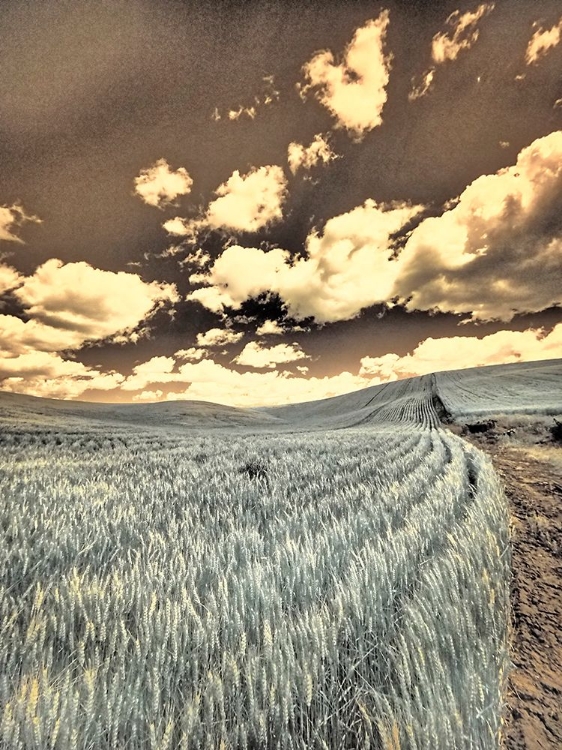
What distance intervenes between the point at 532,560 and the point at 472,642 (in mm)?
2499

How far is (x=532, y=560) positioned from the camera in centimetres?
371

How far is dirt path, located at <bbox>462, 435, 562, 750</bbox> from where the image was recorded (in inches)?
67.0

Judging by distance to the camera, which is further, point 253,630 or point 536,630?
point 536,630

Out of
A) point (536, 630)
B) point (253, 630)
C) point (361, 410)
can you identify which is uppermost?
point (253, 630)

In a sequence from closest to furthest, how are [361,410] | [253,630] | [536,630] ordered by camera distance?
[253,630] < [536,630] < [361,410]

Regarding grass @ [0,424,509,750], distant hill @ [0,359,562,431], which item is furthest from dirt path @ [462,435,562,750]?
distant hill @ [0,359,562,431]

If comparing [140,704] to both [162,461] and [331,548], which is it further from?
[162,461]

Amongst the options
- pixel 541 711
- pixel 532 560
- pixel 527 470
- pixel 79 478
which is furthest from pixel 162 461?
pixel 527 470

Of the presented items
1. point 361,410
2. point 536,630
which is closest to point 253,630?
point 536,630

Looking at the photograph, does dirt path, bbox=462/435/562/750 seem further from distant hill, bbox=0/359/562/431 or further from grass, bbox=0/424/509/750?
distant hill, bbox=0/359/562/431

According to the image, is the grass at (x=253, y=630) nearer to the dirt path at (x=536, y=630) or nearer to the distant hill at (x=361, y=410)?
Answer: the dirt path at (x=536, y=630)

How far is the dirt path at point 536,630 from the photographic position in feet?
5.58

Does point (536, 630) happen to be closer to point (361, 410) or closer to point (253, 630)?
point (253, 630)

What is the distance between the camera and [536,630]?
252cm
